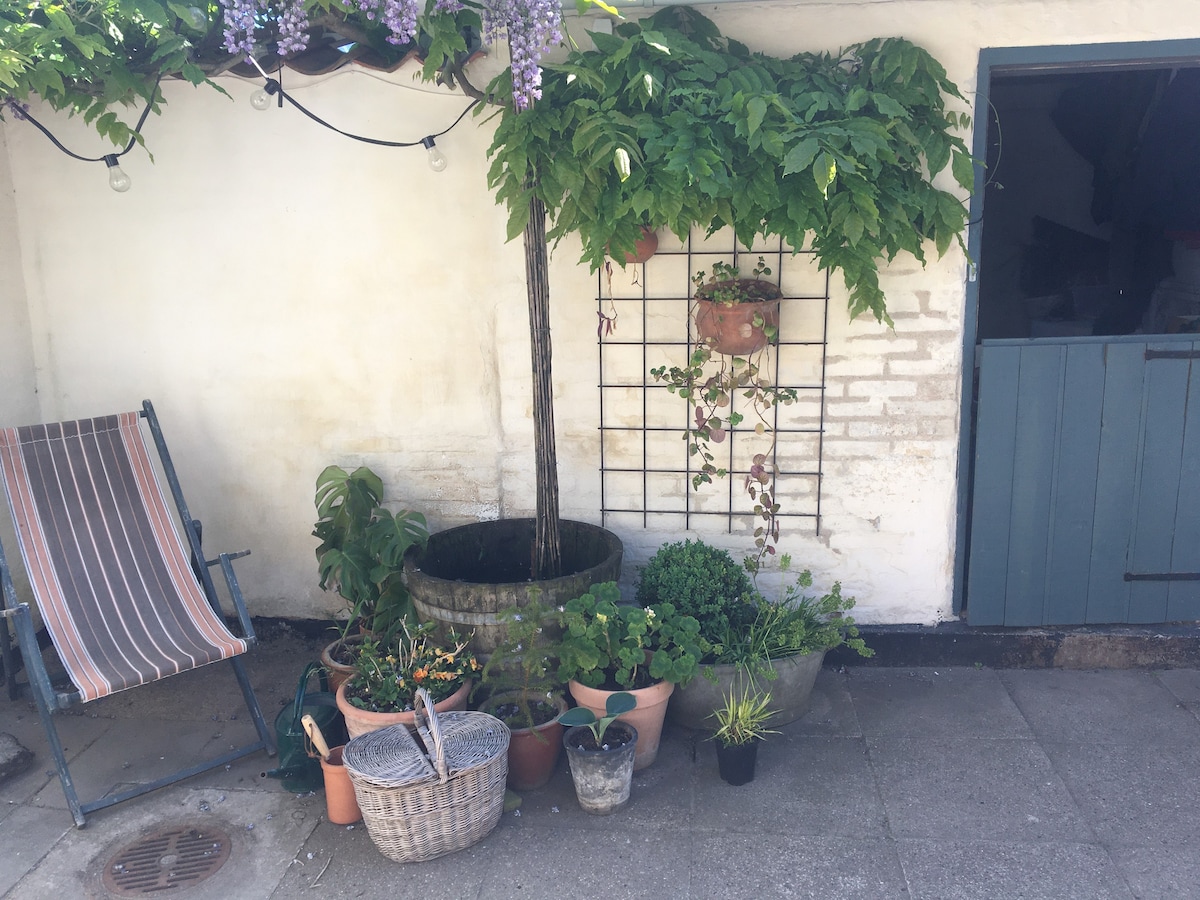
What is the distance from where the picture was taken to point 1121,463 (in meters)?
3.77

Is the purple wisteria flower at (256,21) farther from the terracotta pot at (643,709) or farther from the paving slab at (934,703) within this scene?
the paving slab at (934,703)

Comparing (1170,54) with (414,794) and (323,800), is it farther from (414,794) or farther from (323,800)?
(323,800)

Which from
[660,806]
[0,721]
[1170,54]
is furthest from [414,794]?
[1170,54]

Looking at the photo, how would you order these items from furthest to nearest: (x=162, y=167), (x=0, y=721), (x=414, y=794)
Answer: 1. (x=162, y=167)
2. (x=0, y=721)
3. (x=414, y=794)

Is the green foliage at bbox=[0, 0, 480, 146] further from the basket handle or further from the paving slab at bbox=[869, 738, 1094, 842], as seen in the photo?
the paving slab at bbox=[869, 738, 1094, 842]

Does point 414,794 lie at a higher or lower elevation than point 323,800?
higher

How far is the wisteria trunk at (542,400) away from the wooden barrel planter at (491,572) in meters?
0.16

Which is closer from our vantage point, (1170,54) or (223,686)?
(1170,54)

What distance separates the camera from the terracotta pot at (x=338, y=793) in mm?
2990

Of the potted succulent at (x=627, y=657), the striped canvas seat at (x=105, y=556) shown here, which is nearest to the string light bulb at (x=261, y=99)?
the striped canvas seat at (x=105, y=556)

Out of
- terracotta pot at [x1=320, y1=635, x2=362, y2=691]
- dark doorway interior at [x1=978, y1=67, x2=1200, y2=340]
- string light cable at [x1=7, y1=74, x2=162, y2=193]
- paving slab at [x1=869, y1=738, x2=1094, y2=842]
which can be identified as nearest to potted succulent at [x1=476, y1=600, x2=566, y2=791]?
terracotta pot at [x1=320, y1=635, x2=362, y2=691]

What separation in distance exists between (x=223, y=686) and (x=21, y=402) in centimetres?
159

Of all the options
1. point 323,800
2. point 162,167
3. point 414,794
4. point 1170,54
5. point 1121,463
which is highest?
point 1170,54

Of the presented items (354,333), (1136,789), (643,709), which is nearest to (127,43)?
(354,333)
